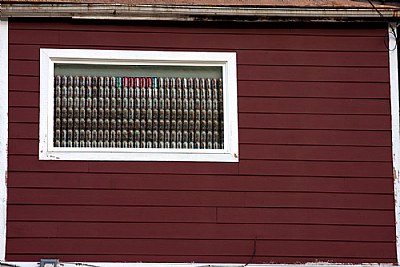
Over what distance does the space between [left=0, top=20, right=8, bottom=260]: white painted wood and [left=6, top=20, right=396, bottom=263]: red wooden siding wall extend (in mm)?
58

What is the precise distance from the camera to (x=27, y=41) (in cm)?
978

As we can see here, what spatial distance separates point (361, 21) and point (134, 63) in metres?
2.38

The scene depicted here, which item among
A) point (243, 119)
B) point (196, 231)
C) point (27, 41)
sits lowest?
point (196, 231)

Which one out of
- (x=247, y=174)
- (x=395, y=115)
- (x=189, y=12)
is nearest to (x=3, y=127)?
(x=189, y=12)

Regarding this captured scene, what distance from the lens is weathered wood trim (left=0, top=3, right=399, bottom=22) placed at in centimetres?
973

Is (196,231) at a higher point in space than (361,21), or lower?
lower

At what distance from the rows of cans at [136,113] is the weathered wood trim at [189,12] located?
2.09 feet

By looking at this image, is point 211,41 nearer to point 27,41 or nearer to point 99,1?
point 99,1

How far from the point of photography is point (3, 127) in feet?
31.4

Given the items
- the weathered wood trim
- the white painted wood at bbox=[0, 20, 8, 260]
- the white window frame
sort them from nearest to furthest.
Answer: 1. the white painted wood at bbox=[0, 20, 8, 260]
2. the white window frame
3. the weathered wood trim

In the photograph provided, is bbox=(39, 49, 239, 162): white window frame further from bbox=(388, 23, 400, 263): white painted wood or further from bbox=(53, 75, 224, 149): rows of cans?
bbox=(388, 23, 400, 263): white painted wood

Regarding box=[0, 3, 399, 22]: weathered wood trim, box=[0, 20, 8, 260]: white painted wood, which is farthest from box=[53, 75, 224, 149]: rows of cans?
box=[0, 3, 399, 22]: weathered wood trim

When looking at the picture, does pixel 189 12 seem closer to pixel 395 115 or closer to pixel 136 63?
pixel 136 63

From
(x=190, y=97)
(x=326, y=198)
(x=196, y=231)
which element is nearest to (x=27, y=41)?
(x=190, y=97)
